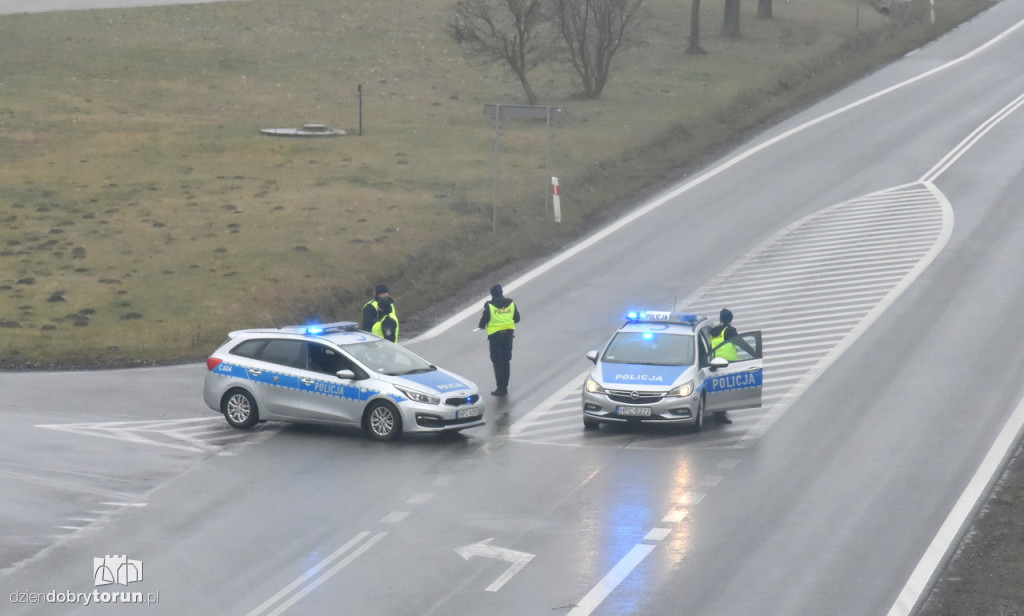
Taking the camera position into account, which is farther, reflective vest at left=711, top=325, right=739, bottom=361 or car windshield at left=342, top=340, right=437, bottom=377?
reflective vest at left=711, top=325, right=739, bottom=361

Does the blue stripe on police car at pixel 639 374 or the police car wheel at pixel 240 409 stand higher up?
the blue stripe on police car at pixel 639 374

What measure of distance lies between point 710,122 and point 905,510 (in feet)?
98.6

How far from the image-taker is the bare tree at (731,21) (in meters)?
61.0

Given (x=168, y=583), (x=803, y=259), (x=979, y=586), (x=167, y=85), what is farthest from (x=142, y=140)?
(x=979, y=586)

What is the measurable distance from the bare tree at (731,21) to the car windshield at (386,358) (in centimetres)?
4283

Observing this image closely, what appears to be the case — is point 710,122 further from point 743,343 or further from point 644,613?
point 644,613

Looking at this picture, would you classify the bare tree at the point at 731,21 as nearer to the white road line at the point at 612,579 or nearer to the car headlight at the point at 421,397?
the car headlight at the point at 421,397

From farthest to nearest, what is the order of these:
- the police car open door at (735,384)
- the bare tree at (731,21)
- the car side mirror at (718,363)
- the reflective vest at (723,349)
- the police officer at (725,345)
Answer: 1. the bare tree at (731,21)
2. the reflective vest at (723,349)
3. the police officer at (725,345)
4. the police car open door at (735,384)
5. the car side mirror at (718,363)

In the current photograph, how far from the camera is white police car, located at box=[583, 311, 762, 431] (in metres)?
20.1

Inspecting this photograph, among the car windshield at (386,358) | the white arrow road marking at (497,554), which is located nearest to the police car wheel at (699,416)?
the car windshield at (386,358)

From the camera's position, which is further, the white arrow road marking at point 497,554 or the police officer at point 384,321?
the police officer at point 384,321

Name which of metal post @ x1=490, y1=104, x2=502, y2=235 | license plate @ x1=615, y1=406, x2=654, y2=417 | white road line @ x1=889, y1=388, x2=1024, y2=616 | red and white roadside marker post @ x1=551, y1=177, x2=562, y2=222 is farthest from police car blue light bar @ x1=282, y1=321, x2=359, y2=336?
red and white roadside marker post @ x1=551, y1=177, x2=562, y2=222

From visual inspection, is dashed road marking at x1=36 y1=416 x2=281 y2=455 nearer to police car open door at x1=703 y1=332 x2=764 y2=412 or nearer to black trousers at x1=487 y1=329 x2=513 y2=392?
black trousers at x1=487 y1=329 x2=513 y2=392

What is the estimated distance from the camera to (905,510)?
16.6m
